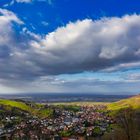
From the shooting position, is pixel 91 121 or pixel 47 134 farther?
pixel 91 121

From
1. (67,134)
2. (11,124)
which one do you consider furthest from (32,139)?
(11,124)

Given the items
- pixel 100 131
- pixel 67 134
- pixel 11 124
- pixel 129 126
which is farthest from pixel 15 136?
pixel 129 126

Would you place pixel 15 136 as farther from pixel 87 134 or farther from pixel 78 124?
pixel 78 124

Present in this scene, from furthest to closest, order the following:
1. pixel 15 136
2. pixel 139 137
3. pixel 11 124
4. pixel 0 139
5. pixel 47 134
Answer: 1. pixel 11 124
2. pixel 47 134
3. pixel 15 136
4. pixel 0 139
5. pixel 139 137

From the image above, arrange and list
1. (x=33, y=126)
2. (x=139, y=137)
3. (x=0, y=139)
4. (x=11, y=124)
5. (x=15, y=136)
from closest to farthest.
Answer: (x=139, y=137) → (x=0, y=139) → (x=15, y=136) → (x=33, y=126) → (x=11, y=124)

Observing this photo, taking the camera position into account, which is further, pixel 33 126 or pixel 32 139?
pixel 33 126

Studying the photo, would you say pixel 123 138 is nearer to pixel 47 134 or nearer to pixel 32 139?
pixel 32 139

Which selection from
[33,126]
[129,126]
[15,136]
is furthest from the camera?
[33,126]

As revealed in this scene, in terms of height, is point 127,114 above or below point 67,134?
above

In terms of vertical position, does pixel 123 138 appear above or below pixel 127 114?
below
